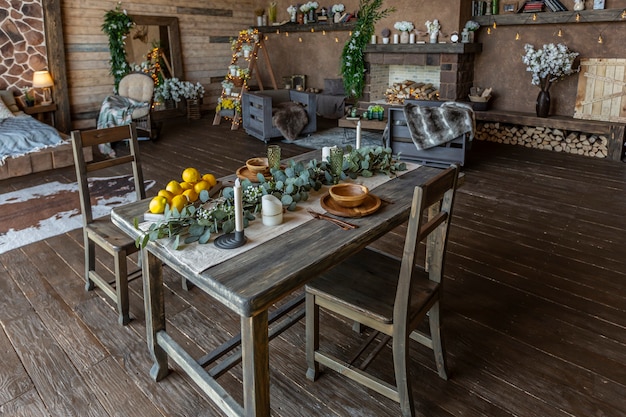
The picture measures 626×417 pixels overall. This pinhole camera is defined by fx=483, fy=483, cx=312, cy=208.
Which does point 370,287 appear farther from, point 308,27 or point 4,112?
point 308,27

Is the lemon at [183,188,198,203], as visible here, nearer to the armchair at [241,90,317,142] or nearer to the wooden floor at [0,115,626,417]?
the wooden floor at [0,115,626,417]

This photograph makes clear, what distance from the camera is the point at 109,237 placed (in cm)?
251

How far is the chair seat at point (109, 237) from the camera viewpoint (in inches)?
95.3

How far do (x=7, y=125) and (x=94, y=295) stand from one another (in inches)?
148

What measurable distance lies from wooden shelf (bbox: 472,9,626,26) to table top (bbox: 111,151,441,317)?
5.12 meters

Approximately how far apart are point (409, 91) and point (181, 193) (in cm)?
588

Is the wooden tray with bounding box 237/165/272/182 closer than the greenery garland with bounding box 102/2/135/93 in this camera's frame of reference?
Yes

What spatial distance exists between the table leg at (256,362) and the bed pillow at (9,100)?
605 cm

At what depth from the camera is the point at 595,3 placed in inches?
223

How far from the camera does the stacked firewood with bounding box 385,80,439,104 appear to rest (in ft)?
23.1

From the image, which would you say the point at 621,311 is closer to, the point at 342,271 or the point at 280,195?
the point at 342,271

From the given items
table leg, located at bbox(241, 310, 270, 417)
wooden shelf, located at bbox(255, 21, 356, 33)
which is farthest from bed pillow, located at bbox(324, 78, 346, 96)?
table leg, located at bbox(241, 310, 270, 417)

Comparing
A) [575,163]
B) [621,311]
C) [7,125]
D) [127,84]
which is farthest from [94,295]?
[575,163]

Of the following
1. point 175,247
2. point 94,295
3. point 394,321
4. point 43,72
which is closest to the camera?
point 175,247
